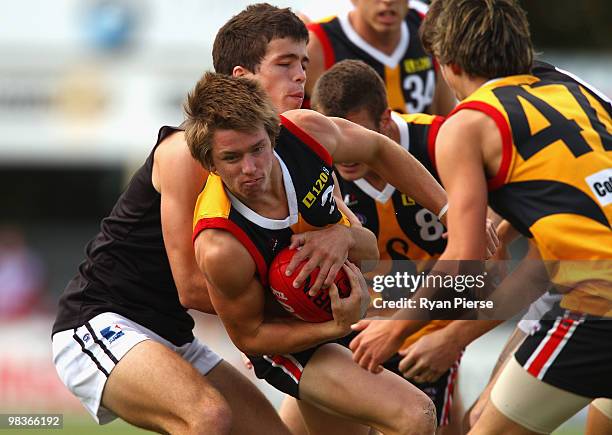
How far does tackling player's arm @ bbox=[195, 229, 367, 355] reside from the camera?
473cm

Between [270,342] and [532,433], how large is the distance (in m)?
1.15

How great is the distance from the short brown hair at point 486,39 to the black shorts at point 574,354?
1.05 metres

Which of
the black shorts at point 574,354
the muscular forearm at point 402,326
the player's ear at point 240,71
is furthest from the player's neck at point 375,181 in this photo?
the black shorts at point 574,354

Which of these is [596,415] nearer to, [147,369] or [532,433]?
[532,433]

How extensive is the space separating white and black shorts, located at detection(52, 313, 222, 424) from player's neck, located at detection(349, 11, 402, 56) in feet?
8.57

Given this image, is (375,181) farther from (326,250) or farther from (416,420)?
(416,420)

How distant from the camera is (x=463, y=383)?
13297 mm

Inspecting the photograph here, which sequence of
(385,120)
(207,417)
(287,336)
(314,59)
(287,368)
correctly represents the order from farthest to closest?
1. (314,59)
2. (385,120)
3. (287,368)
4. (207,417)
5. (287,336)

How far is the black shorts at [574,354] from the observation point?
4746 millimetres

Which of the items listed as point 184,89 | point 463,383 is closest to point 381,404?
point 463,383

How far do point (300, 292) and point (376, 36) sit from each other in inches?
116

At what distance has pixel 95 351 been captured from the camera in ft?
17.7

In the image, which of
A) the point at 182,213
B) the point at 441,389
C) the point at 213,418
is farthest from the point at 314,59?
the point at 213,418

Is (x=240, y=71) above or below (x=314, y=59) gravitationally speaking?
above
